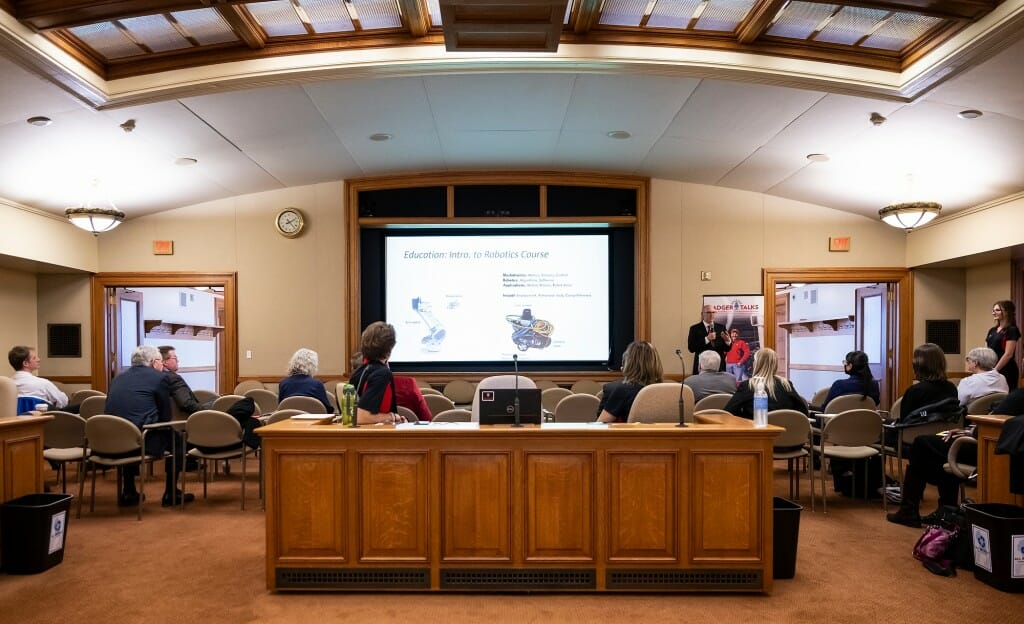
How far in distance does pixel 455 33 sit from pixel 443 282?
19.2ft

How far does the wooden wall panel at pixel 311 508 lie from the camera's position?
3.82 meters

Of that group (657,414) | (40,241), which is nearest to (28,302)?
(40,241)

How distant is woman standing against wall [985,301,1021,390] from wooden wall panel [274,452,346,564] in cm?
641

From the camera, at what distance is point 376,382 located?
4047 mm

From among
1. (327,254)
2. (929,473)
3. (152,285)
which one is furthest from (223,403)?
(929,473)

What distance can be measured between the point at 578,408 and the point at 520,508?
2.57 metres

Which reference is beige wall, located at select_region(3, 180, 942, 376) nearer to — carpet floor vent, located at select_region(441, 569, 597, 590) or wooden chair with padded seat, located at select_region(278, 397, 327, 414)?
wooden chair with padded seat, located at select_region(278, 397, 327, 414)

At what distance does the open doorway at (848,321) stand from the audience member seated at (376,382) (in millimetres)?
6785

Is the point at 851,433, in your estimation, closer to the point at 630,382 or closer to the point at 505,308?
the point at 630,382

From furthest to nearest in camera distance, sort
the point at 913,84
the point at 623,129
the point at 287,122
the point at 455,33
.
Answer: the point at 623,129
the point at 287,122
the point at 913,84
the point at 455,33

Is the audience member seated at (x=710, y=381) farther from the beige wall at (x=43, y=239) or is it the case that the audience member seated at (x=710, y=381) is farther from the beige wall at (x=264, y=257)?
the beige wall at (x=43, y=239)

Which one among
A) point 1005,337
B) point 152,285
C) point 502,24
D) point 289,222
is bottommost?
point 1005,337

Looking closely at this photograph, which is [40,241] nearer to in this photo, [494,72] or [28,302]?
[28,302]

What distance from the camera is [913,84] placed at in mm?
5523
